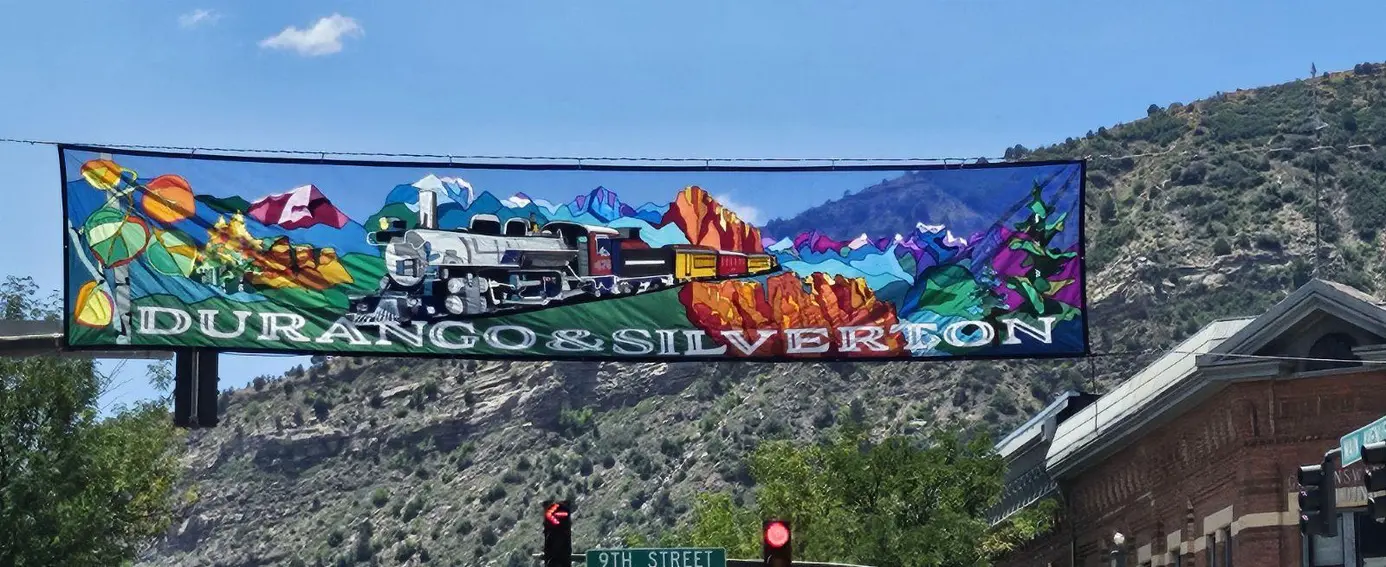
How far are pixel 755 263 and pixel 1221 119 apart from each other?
4422 inches

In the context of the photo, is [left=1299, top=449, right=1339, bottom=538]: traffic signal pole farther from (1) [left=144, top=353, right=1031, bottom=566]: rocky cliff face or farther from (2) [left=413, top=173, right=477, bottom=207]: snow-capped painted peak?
(1) [left=144, top=353, right=1031, bottom=566]: rocky cliff face

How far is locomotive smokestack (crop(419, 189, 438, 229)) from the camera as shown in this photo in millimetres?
28703

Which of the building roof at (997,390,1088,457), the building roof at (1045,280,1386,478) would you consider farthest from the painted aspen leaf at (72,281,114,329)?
the building roof at (997,390,1088,457)

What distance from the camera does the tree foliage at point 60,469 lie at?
4309cm

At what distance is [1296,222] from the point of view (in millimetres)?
120312

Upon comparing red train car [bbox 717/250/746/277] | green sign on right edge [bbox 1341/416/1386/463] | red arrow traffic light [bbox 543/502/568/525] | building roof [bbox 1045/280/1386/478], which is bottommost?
red arrow traffic light [bbox 543/502/568/525]

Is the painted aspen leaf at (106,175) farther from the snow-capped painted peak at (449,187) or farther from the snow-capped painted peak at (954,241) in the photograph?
the snow-capped painted peak at (954,241)

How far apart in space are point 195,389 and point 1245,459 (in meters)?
21.3

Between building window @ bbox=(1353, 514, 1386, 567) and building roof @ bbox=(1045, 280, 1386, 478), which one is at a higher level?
building roof @ bbox=(1045, 280, 1386, 478)

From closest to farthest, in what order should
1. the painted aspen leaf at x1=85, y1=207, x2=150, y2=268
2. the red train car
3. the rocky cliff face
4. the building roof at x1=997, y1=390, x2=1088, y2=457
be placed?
1. the painted aspen leaf at x1=85, y1=207, x2=150, y2=268
2. the red train car
3. the building roof at x1=997, y1=390, x2=1088, y2=457
4. the rocky cliff face

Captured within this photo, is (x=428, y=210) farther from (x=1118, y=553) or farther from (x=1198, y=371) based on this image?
(x=1118, y=553)

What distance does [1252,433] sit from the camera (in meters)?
38.3

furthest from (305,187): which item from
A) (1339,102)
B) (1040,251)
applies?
(1339,102)

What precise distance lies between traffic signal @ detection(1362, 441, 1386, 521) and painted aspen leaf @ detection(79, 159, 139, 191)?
634 inches
